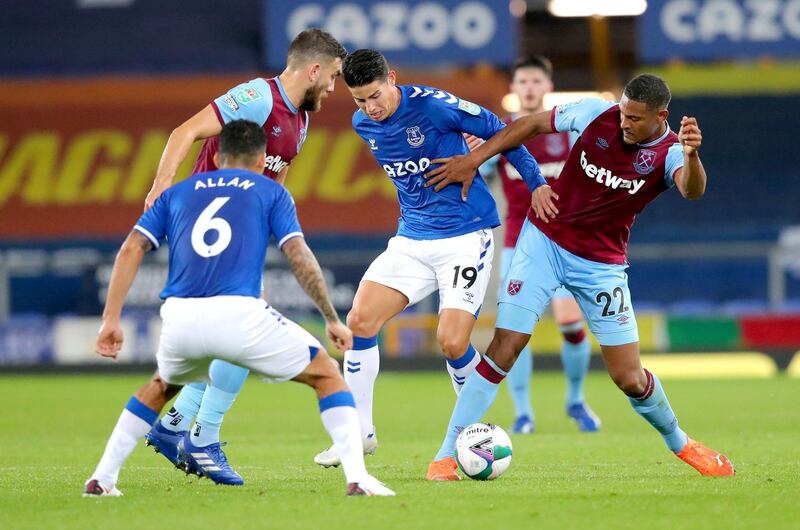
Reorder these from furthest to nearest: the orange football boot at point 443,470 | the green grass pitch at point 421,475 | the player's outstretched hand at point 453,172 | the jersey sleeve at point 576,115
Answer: the player's outstretched hand at point 453,172, the jersey sleeve at point 576,115, the orange football boot at point 443,470, the green grass pitch at point 421,475

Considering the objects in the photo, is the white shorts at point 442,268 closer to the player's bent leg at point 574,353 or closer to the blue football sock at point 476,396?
the blue football sock at point 476,396

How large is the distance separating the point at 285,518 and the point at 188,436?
1.71m

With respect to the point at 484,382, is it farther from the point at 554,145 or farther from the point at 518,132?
the point at 554,145

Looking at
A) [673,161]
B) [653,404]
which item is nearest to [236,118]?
[673,161]

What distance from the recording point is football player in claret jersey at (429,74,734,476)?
7.28m

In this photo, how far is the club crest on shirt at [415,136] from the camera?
7.73m

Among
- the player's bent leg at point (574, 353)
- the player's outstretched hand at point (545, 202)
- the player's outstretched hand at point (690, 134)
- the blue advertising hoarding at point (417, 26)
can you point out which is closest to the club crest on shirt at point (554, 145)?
the player's bent leg at point (574, 353)

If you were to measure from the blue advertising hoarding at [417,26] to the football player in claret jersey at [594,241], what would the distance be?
409 inches

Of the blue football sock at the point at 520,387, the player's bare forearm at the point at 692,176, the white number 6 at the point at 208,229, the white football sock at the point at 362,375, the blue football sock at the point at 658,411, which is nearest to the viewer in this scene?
the white number 6 at the point at 208,229

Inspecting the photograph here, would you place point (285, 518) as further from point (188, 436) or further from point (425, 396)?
point (425, 396)

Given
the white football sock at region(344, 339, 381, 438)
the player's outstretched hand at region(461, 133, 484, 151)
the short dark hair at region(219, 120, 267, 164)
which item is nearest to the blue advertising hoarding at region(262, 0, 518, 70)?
the player's outstretched hand at region(461, 133, 484, 151)

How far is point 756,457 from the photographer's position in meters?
8.22

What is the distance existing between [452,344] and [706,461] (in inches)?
61.5

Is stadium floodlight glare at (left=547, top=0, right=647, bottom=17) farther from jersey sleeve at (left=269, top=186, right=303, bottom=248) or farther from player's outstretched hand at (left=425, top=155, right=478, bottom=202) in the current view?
jersey sleeve at (left=269, top=186, right=303, bottom=248)
